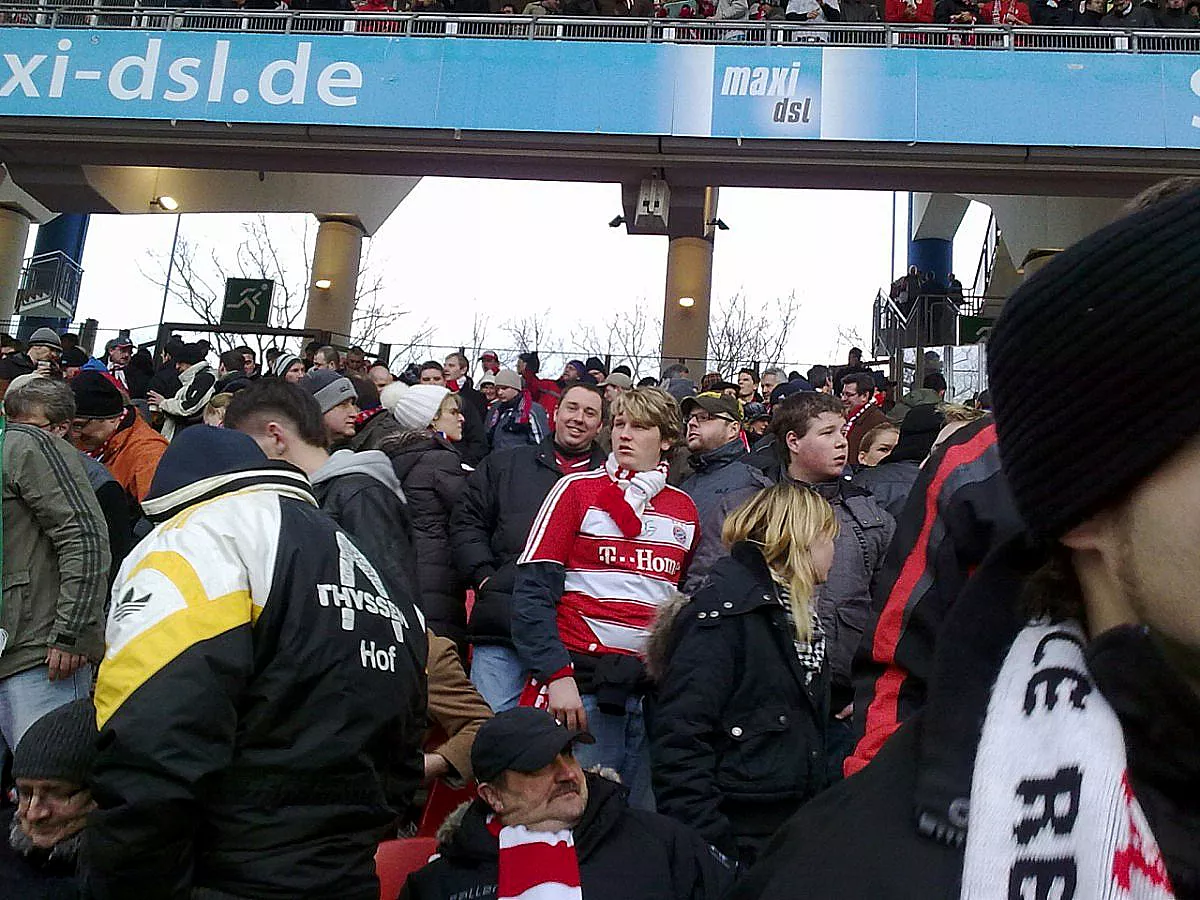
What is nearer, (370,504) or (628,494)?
(370,504)

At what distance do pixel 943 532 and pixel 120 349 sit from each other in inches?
578

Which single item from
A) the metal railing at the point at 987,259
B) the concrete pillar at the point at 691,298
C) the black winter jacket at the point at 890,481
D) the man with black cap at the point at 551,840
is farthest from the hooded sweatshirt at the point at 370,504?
the metal railing at the point at 987,259

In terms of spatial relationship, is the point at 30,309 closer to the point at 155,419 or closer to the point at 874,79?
the point at 155,419

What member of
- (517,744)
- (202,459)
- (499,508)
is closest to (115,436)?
(499,508)

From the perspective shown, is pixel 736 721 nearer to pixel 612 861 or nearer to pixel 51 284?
pixel 612 861

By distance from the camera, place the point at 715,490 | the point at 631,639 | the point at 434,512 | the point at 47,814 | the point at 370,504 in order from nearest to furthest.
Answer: the point at 47,814 → the point at 370,504 → the point at 631,639 → the point at 434,512 → the point at 715,490

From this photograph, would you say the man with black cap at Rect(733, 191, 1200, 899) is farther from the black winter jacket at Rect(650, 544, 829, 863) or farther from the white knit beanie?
the white knit beanie

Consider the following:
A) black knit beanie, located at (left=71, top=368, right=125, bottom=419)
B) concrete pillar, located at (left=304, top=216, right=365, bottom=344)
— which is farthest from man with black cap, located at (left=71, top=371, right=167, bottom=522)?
concrete pillar, located at (left=304, top=216, right=365, bottom=344)

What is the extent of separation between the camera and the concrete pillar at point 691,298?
19969 millimetres

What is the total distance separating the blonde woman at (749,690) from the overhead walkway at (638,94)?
35.7 feet

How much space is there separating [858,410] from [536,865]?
584 centimetres

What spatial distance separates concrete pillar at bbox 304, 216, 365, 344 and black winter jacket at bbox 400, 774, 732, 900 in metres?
18.8

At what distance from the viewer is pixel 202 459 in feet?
8.61

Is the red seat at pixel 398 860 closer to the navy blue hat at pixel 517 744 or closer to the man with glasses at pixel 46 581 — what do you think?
the navy blue hat at pixel 517 744
